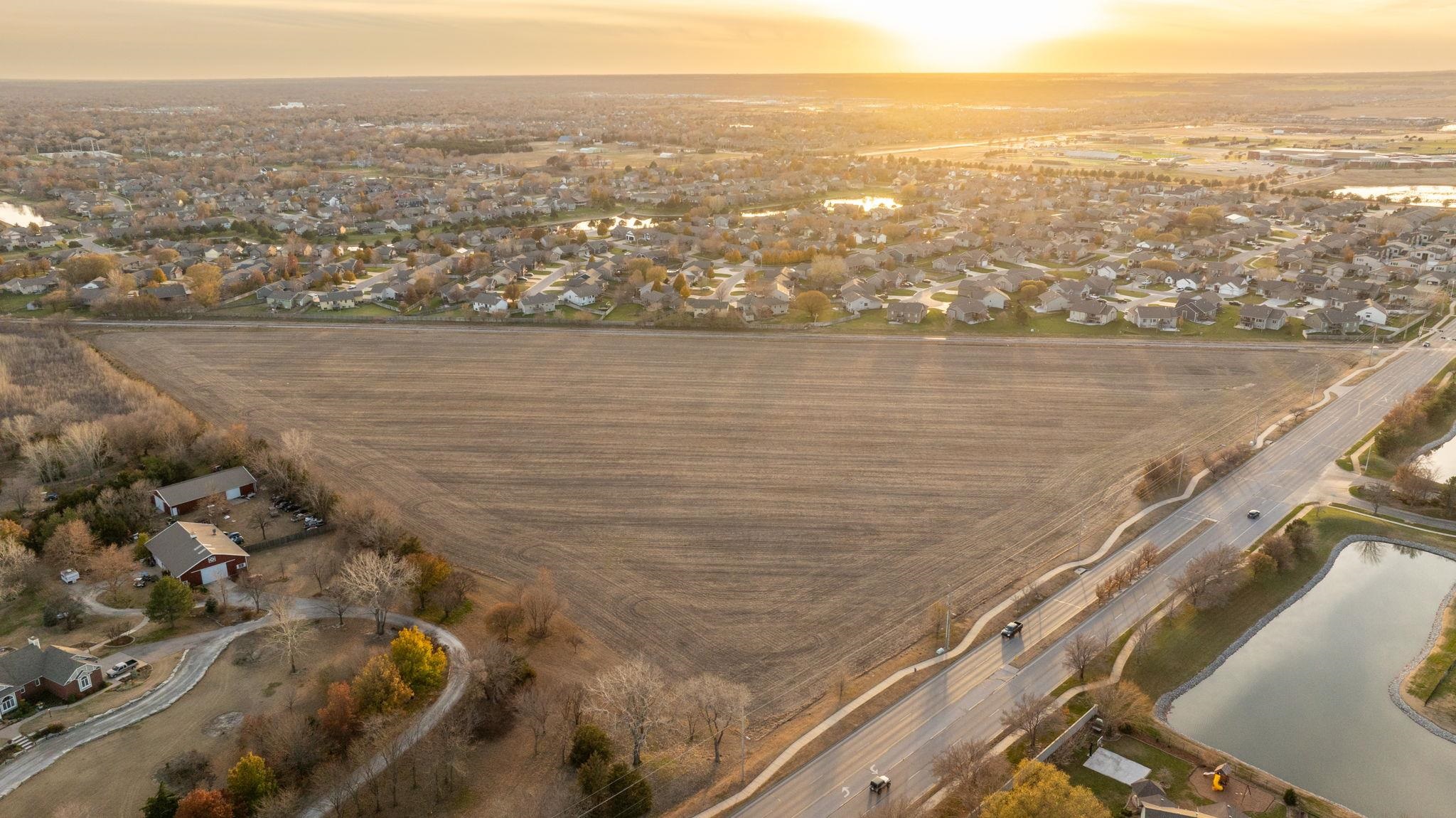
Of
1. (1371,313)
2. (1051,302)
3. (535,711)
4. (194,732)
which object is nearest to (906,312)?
(1051,302)

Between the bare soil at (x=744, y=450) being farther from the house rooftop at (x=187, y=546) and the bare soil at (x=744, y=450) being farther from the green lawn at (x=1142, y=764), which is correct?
the green lawn at (x=1142, y=764)

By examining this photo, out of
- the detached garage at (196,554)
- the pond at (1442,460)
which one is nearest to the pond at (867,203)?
the pond at (1442,460)

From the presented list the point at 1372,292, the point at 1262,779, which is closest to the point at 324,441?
the point at 1262,779

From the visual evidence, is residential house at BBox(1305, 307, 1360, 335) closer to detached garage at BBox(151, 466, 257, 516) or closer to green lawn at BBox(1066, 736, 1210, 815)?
green lawn at BBox(1066, 736, 1210, 815)

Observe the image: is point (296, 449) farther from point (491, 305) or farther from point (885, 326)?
point (885, 326)

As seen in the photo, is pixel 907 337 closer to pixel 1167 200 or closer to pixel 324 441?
pixel 324 441

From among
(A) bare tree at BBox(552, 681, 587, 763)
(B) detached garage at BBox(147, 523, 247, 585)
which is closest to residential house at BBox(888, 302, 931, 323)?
(A) bare tree at BBox(552, 681, 587, 763)
